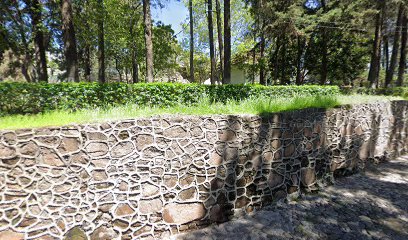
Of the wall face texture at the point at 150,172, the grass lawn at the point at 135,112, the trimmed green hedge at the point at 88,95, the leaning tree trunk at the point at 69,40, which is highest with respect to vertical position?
the leaning tree trunk at the point at 69,40

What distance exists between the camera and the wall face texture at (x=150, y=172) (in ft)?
7.17

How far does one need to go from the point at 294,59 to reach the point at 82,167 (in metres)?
23.7

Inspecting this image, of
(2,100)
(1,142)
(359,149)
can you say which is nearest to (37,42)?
(2,100)

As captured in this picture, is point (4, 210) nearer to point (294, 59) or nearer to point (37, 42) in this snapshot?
point (37, 42)

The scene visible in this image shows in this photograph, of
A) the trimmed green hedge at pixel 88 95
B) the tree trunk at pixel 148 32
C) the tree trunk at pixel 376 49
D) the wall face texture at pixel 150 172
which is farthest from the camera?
the tree trunk at pixel 376 49

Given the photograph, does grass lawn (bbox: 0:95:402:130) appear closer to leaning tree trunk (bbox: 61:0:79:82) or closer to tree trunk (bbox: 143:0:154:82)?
leaning tree trunk (bbox: 61:0:79:82)

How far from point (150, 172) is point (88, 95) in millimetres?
3930

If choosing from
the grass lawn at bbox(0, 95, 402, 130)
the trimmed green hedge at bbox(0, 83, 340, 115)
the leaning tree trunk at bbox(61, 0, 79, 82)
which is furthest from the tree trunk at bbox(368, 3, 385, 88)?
the leaning tree trunk at bbox(61, 0, 79, 82)

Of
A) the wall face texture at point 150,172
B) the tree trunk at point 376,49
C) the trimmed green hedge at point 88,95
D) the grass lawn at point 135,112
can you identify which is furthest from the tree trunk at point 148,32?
the tree trunk at point 376,49

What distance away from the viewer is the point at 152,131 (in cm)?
278

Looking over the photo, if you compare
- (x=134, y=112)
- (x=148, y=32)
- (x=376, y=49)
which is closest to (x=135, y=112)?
(x=134, y=112)

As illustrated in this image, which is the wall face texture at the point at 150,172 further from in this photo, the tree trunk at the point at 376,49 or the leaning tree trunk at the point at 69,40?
the tree trunk at the point at 376,49

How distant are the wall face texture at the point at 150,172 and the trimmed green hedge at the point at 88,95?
1.90m

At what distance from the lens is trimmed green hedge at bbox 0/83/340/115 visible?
4.80 metres
